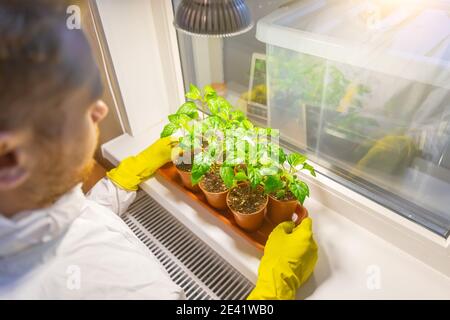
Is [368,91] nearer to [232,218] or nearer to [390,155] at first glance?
[390,155]

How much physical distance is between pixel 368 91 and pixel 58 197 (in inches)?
30.0

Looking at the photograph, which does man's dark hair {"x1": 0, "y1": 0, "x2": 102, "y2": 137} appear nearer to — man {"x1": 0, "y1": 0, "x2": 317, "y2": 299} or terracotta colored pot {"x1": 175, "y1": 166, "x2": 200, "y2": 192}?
man {"x1": 0, "y1": 0, "x2": 317, "y2": 299}

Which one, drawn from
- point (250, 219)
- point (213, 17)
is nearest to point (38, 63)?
point (213, 17)

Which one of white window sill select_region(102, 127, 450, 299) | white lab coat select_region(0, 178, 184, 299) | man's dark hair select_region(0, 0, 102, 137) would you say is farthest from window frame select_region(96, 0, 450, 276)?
man's dark hair select_region(0, 0, 102, 137)

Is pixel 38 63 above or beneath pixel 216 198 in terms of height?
above

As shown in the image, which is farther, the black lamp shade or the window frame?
the window frame

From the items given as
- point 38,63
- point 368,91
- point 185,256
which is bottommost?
point 185,256

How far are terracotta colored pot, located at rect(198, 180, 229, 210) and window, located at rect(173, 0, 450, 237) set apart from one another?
0.34m

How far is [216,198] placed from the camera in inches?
35.4

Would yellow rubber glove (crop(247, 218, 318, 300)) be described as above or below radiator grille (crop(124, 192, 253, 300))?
above

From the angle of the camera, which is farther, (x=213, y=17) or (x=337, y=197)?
(x=337, y=197)

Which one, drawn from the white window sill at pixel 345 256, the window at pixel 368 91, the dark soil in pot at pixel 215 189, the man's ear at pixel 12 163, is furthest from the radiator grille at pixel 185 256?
the man's ear at pixel 12 163

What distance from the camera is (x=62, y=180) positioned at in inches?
18.8

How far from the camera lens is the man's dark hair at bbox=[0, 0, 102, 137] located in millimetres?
332
